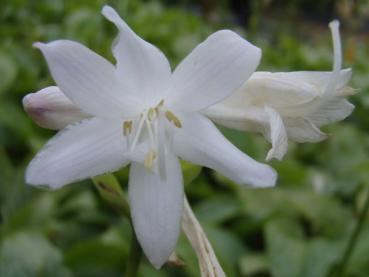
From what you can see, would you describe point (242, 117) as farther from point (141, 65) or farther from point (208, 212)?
point (208, 212)

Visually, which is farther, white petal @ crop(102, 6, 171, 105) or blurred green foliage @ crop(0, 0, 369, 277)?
blurred green foliage @ crop(0, 0, 369, 277)

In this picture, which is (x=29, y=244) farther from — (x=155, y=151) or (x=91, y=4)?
(x=91, y=4)

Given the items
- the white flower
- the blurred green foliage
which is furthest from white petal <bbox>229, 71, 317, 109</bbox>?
the blurred green foliage

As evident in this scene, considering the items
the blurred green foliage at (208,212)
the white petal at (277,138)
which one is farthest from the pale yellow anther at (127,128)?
the blurred green foliage at (208,212)

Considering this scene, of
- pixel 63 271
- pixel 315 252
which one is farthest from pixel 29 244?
pixel 315 252

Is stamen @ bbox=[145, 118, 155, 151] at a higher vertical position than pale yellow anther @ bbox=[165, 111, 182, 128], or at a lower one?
lower

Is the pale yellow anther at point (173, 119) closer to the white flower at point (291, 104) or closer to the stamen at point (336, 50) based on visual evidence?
the white flower at point (291, 104)

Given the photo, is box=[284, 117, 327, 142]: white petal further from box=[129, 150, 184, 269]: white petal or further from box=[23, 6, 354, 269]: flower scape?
box=[129, 150, 184, 269]: white petal
